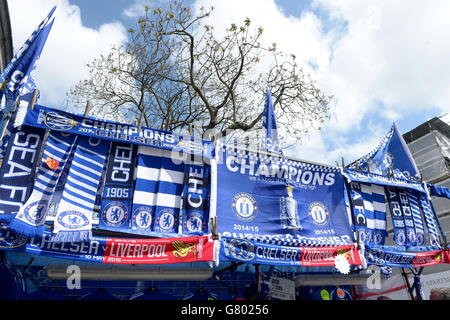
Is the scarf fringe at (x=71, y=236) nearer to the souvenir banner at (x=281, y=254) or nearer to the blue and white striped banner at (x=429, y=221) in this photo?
the souvenir banner at (x=281, y=254)

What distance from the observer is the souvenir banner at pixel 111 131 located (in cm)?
615

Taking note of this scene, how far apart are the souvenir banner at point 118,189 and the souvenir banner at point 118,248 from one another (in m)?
0.46

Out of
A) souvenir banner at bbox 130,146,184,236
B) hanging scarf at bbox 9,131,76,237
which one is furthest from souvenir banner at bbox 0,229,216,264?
souvenir banner at bbox 130,146,184,236

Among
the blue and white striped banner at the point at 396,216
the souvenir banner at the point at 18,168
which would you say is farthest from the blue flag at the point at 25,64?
the blue and white striped banner at the point at 396,216

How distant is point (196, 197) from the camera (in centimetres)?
693

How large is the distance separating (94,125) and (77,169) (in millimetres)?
966

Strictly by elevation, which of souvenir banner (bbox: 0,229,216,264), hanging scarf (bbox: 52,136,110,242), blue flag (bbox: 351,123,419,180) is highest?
blue flag (bbox: 351,123,419,180)

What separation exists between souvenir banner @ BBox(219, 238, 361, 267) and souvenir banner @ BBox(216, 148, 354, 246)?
17 cm

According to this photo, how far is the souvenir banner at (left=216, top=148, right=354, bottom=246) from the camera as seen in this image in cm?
709

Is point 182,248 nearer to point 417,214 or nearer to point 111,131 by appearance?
point 111,131

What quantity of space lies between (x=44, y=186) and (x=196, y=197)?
114 inches

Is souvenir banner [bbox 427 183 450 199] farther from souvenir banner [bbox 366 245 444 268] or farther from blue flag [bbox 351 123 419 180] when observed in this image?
souvenir banner [bbox 366 245 444 268]
